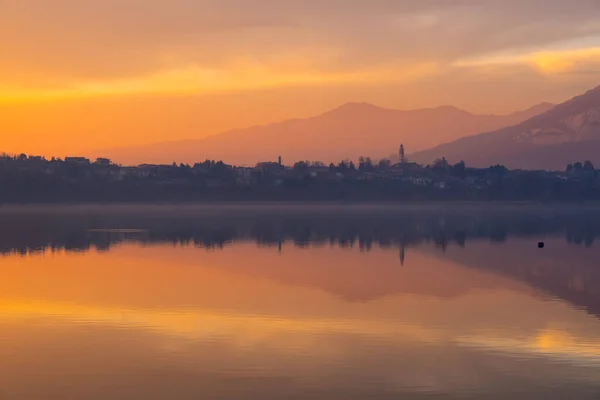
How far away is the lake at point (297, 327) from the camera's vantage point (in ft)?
82.2

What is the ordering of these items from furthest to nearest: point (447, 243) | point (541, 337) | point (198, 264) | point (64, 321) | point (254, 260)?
point (447, 243) < point (254, 260) < point (198, 264) < point (64, 321) < point (541, 337)

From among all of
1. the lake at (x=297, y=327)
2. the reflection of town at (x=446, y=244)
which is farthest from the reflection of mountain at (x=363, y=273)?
the reflection of town at (x=446, y=244)

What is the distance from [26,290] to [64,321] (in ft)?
36.7

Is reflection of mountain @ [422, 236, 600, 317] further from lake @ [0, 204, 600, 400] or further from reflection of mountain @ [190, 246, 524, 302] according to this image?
reflection of mountain @ [190, 246, 524, 302]

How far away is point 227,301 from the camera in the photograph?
4178 cm

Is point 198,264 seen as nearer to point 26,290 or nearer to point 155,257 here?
point 155,257

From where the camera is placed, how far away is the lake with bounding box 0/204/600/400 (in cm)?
2505

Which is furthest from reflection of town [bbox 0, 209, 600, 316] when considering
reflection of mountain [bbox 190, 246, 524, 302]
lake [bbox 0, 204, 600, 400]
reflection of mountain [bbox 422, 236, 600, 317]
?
reflection of mountain [bbox 190, 246, 524, 302]

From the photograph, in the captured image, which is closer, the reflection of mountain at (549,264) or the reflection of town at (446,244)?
the reflection of mountain at (549,264)

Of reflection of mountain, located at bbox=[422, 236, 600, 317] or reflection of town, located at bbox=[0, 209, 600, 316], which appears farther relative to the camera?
reflection of town, located at bbox=[0, 209, 600, 316]

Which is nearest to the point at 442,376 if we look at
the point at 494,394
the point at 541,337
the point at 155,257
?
the point at 494,394

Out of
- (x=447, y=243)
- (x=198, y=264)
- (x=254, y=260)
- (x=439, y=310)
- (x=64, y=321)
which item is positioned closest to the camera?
(x=64, y=321)

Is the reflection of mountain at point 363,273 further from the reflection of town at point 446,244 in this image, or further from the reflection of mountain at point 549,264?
the reflection of mountain at point 549,264

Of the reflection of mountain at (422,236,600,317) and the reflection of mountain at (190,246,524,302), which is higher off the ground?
the reflection of mountain at (190,246,524,302)
